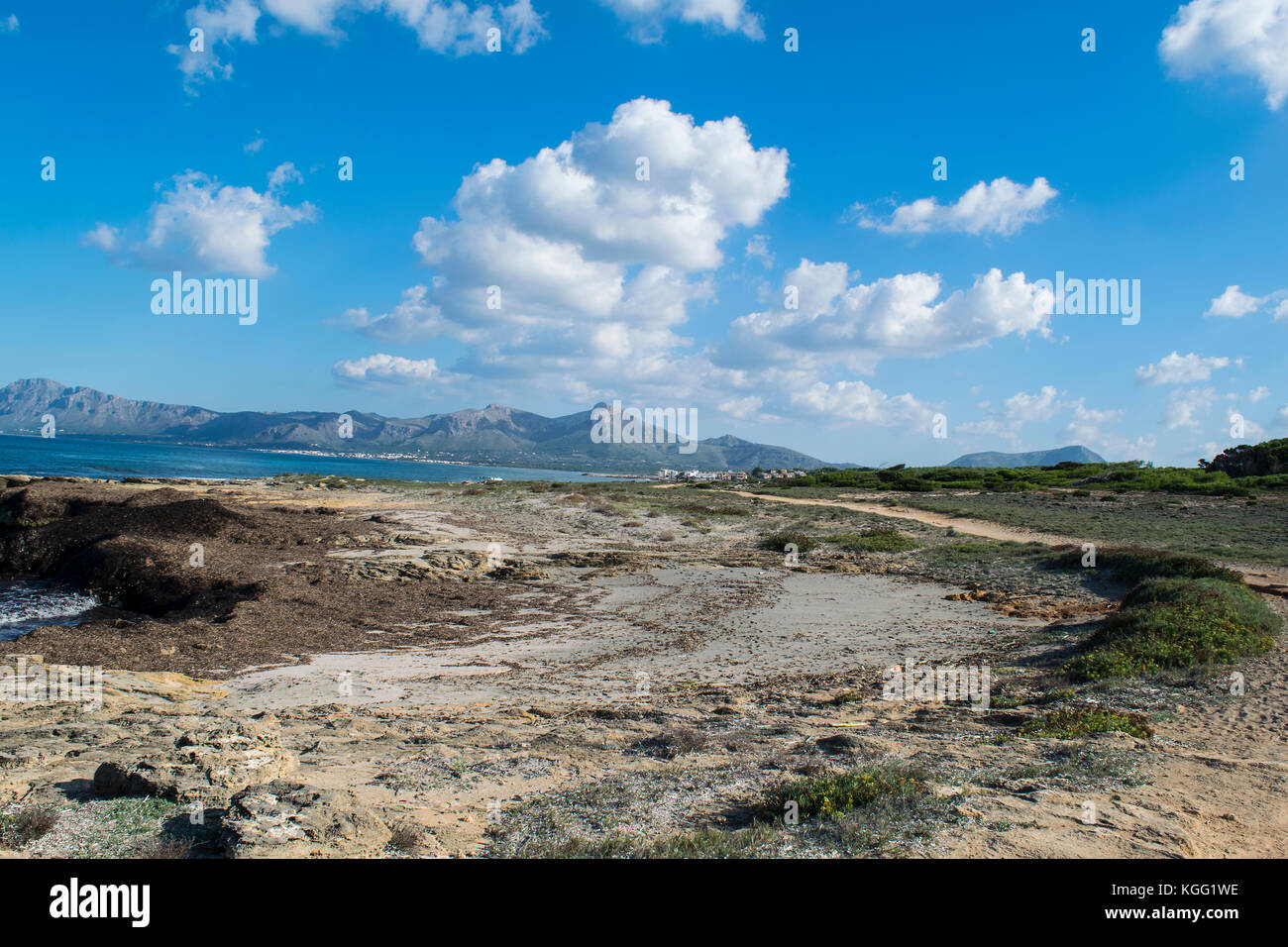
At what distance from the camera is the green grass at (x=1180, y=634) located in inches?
447

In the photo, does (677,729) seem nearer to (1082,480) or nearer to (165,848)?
(165,848)

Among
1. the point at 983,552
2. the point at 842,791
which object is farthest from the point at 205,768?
the point at 983,552

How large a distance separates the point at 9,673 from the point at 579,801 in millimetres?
10499

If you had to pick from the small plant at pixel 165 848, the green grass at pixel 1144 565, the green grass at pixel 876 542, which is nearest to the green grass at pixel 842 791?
the small plant at pixel 165 848

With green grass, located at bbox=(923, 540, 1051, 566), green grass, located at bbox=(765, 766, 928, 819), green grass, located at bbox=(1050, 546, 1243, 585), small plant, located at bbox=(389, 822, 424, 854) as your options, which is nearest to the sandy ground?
small plant, located at bbox=(389, 822, 424, 854)

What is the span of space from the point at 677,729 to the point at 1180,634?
9.64 metres

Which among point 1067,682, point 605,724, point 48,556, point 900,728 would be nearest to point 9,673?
point 605,724

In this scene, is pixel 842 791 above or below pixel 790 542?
above

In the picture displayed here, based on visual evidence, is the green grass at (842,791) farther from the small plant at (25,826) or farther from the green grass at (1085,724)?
the small plant at (25,826)

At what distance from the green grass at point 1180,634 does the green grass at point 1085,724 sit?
106 inches

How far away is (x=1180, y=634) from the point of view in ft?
40.0

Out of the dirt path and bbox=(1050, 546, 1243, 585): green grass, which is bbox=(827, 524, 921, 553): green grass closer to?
the dirt path

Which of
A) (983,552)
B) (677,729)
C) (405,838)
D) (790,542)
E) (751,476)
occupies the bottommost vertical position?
(790,542)
